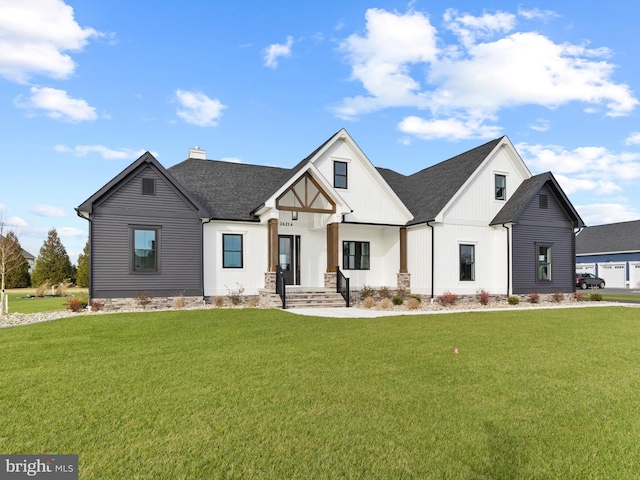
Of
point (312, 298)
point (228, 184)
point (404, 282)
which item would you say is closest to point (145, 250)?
point (228, 184)

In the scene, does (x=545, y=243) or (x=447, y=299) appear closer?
(x=447, y=299)

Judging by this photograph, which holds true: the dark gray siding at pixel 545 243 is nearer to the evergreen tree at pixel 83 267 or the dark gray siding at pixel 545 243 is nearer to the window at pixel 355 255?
the window at pixel 355 255

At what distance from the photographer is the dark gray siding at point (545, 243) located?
2023 centimetres

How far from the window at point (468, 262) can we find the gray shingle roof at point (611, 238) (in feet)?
102

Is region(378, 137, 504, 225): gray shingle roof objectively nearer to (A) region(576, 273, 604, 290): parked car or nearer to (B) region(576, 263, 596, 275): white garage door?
(A) region(576, 273, 604, 290): parked car

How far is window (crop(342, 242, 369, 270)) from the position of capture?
20775 millimetres

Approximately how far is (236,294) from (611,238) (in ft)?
147

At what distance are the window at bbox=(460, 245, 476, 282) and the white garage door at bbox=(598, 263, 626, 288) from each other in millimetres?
31700

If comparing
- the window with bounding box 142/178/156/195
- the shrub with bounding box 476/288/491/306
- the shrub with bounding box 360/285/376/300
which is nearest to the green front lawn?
the window with bounding box 142/178/156/195

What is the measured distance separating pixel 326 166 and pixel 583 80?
37.7 ft

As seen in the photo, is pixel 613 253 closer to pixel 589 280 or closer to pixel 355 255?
pixel 589 280

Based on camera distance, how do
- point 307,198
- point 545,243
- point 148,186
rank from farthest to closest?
point 545,243 < point 307,198 < point 148,186

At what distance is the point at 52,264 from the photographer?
1405 inches

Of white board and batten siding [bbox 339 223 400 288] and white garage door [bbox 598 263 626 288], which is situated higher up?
white board and batten siding [bbox 339 223 400 288]
